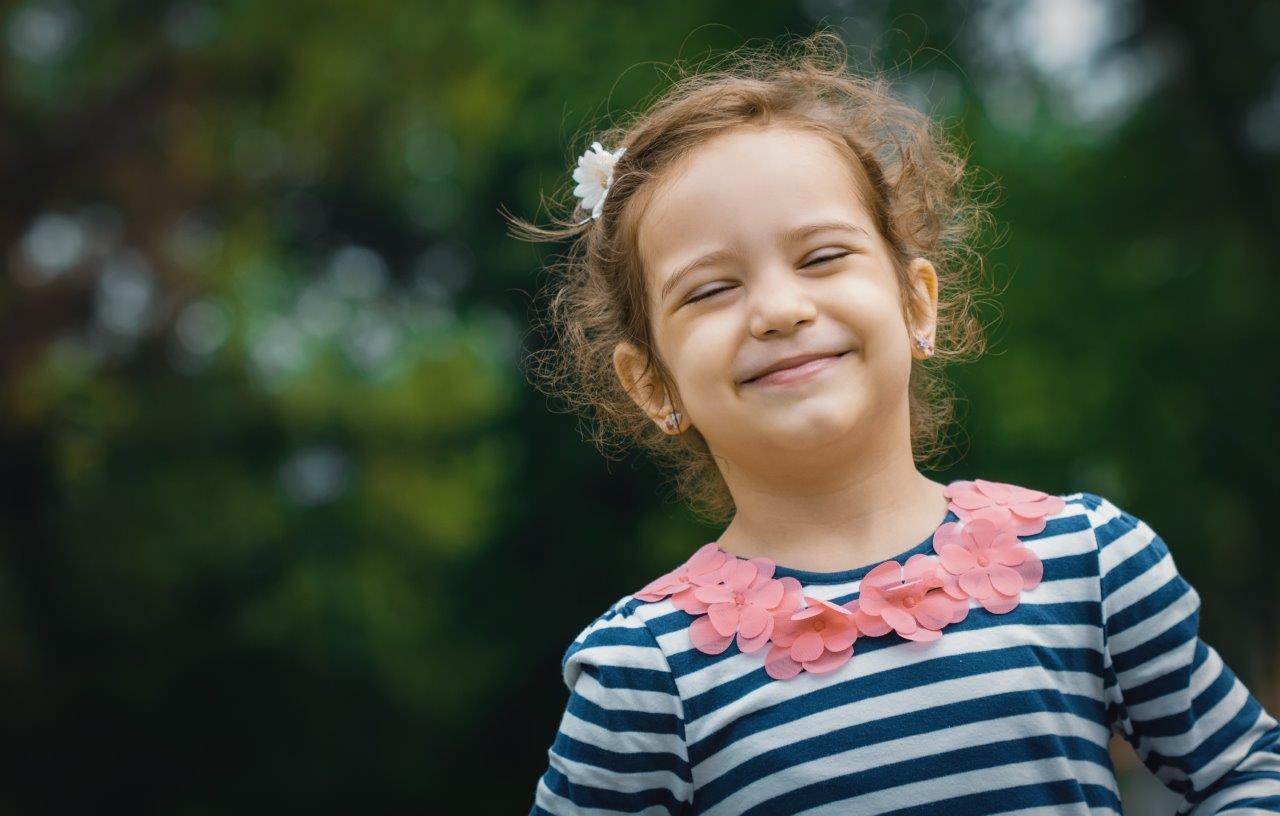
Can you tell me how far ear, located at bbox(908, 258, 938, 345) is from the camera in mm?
1826

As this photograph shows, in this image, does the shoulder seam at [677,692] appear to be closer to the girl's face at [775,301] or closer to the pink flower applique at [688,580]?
the pink flower applique at [688,580]

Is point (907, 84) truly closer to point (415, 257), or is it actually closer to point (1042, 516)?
point (415, 257)

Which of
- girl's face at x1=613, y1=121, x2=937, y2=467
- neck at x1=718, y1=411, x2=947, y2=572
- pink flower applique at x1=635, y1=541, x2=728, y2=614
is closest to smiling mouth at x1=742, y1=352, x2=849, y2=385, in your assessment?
girl's face at x1=613, y1=121, x2=937, y2=467

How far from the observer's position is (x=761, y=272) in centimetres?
161

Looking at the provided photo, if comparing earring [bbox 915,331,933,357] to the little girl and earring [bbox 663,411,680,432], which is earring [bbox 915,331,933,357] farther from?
earring [bbox 663,411,680,432]

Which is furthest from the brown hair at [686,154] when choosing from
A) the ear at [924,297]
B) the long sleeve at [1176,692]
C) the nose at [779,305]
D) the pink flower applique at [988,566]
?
the long sleeve at [1176,692]

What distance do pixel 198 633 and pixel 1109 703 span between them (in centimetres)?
762

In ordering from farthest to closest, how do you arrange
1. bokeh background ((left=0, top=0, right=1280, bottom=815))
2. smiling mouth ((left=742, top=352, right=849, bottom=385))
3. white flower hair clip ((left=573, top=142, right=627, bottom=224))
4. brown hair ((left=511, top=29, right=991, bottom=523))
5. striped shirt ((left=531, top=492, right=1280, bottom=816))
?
bokeh background ((left=0, top=0, right=1280, bottom=815)), white flower hair clip ((left=573, top=142, right=627, bottom=224)), brown hair ((left=511, top=29, right=991, bottom=523)), smiling mouth ((left=742, top=352, right=849, bottom=385)), striped shirt ((left=531, top=492, right=1280, bottom=816))

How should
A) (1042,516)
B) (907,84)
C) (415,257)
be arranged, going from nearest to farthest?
(1042,516)
(907,84)
(415,257)

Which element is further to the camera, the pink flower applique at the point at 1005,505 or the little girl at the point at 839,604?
the pink flower applique at the point at 1005,505

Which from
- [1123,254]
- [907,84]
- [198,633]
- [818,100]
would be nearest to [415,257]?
[198,633]

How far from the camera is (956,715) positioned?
148cm

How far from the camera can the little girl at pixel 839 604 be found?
4.89 ft

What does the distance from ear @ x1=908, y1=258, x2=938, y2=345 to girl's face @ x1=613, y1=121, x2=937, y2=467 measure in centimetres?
13
